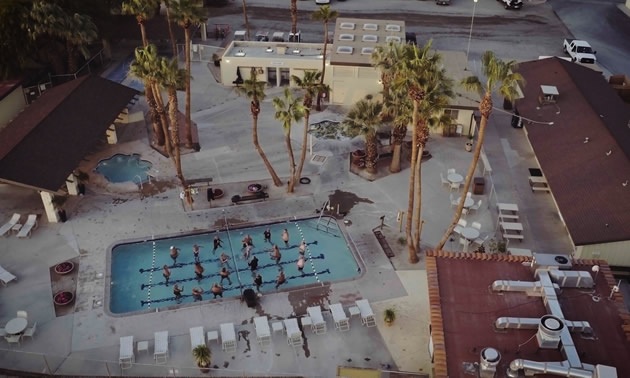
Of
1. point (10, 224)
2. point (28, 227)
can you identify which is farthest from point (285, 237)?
point (10, 224)

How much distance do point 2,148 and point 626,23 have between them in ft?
228

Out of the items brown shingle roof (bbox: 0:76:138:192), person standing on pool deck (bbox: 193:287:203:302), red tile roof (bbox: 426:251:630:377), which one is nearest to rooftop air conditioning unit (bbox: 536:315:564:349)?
red tile roof (bbox: 426:251:630:377)

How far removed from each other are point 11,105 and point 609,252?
155ft

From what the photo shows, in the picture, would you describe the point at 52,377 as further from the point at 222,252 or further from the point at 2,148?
the point at 2,148

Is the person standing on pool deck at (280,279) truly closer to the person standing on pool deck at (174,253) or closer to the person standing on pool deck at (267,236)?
the person standing on pool deck at (267,236)

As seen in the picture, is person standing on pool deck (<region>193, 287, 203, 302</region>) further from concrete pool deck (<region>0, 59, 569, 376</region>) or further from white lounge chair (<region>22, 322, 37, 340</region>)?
white lounge chair (<region>22, 322, 37, 340</region>)

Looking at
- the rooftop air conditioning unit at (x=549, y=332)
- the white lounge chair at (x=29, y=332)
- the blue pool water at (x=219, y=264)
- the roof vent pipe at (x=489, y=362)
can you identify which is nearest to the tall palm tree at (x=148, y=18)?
the blue pool water at (x=219, y=264)

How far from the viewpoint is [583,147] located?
42875 millimetres

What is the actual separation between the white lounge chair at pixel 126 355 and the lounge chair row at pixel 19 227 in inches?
494

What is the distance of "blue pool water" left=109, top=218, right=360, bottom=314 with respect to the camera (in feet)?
117

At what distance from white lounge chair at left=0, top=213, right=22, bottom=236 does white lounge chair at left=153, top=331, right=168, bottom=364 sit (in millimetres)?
14599

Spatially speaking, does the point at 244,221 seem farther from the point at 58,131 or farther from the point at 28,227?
the point at 58,131

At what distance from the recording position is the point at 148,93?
4678 centimetres

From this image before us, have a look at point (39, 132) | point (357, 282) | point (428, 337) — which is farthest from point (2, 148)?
point (428, 337)
